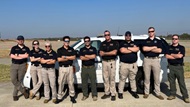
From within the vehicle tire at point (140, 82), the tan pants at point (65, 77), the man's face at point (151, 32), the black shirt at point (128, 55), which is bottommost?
the vehicle tire at point (140, 82)

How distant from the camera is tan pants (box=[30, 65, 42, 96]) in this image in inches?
263

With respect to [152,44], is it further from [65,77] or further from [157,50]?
[65,77]

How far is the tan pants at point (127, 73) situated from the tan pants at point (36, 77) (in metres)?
2.19

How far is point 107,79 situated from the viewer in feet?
21.9

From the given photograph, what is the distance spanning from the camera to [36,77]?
6.79 meters

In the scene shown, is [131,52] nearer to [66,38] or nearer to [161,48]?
[161,48]

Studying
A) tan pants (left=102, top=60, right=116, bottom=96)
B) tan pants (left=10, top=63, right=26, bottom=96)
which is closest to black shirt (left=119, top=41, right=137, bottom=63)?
tan pants (left=102, top=60, right=116, bottom=96)

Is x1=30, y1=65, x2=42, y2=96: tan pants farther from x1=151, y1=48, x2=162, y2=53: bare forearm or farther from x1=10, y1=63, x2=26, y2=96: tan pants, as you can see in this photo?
x1=151, y1=48, x2=162, y2=53: bare forearm

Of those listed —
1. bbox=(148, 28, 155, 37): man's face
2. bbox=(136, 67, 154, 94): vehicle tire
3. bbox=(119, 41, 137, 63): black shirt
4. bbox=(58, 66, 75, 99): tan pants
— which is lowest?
bbox=(136, 67, 154, 94): vehicle tire

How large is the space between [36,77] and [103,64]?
188cm

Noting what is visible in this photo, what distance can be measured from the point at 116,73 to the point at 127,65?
51 centimetres

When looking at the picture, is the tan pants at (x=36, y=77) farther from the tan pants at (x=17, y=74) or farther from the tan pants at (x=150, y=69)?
the tan pants at (x=150, y=69)

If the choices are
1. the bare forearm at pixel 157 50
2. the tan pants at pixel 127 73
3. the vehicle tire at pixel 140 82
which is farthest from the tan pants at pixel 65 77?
the bare forearm at pixel 157 50

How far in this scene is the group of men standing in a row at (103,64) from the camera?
633cm
